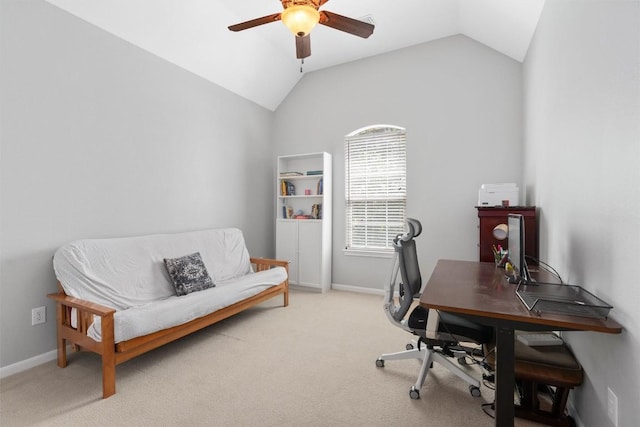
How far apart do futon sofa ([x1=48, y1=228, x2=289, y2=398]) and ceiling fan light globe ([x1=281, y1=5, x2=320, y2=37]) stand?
2210mm

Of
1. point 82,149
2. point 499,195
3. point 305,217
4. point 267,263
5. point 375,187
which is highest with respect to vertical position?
point 82,149

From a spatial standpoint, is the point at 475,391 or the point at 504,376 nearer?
the point at 504,376

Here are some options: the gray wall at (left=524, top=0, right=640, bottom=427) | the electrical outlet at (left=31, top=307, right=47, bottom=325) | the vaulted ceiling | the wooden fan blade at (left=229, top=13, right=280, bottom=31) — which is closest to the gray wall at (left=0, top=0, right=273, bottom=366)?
the electrical outlet at (left=31, top=307, right=47, bottom=325)

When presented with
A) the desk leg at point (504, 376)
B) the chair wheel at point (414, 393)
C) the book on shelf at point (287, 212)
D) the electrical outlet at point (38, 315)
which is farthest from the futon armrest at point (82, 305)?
the book on shelf at point (287, 212)

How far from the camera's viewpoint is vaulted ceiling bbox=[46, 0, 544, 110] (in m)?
2.78

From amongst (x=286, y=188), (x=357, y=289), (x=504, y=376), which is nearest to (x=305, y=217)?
(x=286, y=188)

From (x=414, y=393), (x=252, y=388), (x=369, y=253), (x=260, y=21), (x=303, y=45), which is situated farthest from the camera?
(x=369, y=253)

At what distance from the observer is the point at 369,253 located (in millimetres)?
4305

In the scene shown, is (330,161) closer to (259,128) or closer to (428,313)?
(259,128)

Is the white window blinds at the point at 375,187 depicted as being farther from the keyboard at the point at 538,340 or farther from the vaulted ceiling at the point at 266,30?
the keyboard at the point at 538,340

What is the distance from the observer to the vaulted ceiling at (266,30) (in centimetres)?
278

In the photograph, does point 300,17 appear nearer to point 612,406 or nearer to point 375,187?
point 612,406

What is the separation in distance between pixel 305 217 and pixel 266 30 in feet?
8.24

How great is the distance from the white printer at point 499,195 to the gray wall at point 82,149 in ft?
10.4
